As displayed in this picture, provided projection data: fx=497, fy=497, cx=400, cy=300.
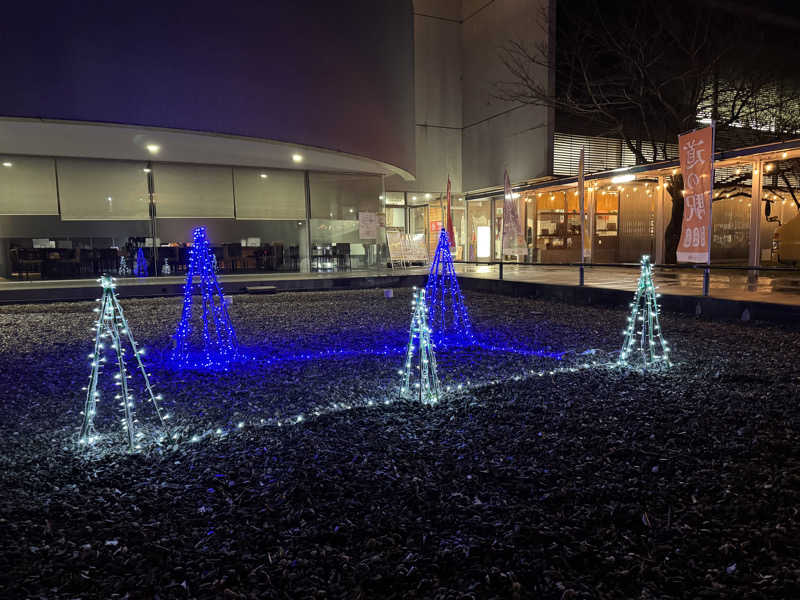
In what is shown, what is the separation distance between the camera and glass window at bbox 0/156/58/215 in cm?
1267

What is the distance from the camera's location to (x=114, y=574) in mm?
1855

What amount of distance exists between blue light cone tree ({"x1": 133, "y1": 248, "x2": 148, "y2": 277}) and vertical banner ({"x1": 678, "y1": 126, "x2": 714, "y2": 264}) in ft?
43.7

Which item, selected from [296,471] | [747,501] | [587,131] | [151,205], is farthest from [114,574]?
[587,131]

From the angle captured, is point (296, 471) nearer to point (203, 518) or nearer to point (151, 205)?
point (203, 518)

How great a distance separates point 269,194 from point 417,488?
553 inches

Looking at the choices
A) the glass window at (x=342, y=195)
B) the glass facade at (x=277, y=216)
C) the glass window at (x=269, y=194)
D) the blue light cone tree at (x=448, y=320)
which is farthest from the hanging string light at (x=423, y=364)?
the glass window at (x=342, y=195)

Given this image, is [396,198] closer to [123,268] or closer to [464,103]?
[464,103]

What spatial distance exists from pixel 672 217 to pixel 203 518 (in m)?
15.0

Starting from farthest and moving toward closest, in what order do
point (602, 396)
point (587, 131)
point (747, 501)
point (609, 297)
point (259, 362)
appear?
point (587, 131) → point (609, 297) → point (259, 362) → point (602, 396) → point (747, 501)

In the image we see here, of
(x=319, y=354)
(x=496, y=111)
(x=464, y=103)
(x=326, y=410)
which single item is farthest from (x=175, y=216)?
(x=326, y=410)

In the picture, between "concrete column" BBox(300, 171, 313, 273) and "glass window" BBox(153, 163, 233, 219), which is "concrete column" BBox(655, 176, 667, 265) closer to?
"concrete column" BBox(300, 171, 313, 273)

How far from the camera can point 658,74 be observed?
14531mm

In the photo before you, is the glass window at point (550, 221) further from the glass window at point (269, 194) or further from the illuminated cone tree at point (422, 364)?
the illuminated cone tree at point (422, 364)

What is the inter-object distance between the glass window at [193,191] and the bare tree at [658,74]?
10.2 meters
